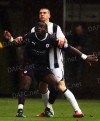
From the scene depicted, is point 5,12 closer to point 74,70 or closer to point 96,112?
point 74,70

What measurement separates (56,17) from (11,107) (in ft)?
16.4

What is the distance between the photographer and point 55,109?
17172 millimetres

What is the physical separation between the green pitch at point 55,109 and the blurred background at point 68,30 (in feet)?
3.79

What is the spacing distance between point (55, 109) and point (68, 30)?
4.89 meters

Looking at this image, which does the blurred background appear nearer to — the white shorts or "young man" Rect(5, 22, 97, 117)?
the white shorts

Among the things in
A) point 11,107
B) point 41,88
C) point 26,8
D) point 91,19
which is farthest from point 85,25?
point 41,88

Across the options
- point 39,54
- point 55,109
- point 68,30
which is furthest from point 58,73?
point 68,30

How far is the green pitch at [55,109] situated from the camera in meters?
13.7

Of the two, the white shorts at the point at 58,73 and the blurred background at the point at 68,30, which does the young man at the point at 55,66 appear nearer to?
the white shorts at the point at 58,73

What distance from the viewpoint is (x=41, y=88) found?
14570mm

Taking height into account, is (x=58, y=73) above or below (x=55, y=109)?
above

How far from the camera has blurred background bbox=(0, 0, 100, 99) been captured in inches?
853

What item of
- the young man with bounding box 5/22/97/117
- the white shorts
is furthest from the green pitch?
the white shorts

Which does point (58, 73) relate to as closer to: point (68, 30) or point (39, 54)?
point (39, 54)
